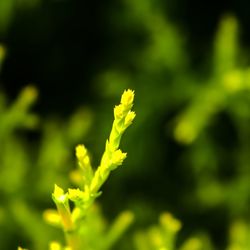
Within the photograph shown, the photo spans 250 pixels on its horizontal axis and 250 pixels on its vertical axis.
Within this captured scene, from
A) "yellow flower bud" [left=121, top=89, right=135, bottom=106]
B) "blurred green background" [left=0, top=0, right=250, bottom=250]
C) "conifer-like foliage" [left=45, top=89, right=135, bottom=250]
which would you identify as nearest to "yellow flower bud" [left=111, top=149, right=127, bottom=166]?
"conifer-like foliage" [left=45, top=89, right=135, bottom=250]

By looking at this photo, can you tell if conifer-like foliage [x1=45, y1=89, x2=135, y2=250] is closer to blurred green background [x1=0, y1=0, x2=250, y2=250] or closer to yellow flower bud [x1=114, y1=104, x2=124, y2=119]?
yellow flower bud [x1=114, y1=104, x2=124, y2=119]

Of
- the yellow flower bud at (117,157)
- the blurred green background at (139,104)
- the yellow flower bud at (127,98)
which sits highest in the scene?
the blurred green background at (139,104)

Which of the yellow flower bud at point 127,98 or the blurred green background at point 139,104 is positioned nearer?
the yellow flower bud at point 127,98

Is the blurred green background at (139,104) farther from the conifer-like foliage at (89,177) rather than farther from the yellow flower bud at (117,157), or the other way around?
the yellow flower bud at (117,157)

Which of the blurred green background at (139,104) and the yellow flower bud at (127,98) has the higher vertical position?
the blurred green background at (139,104)

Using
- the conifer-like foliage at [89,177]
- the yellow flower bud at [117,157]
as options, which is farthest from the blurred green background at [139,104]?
the yellow flower bud at [117,157]

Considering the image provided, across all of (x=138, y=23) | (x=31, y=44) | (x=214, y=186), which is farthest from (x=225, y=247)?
(x=31, y=44)

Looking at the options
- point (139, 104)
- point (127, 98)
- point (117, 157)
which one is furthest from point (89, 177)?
point (139, 104)

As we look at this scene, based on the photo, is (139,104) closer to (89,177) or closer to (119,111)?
(89,177)

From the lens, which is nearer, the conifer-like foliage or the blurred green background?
the conifer-like foliage

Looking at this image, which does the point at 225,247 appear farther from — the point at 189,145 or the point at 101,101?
the point at 101,101
